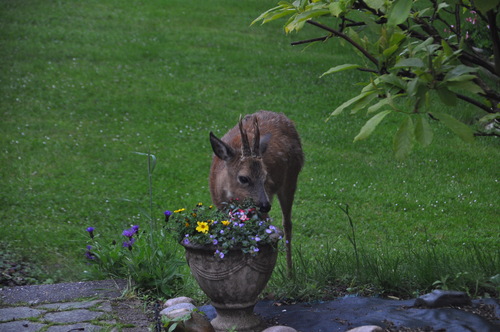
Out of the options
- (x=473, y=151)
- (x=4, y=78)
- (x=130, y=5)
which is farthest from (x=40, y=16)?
(x=473, y=151)

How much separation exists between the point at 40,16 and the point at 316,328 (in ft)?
70.5

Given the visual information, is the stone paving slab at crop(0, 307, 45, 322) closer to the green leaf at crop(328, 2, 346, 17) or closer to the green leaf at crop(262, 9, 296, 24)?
the green leaf at crop(262, 9, 296, 24)

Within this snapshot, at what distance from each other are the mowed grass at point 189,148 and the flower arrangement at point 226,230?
1019 millimetres

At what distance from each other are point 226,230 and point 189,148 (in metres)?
8.86

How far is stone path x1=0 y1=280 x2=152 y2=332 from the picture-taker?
Answer: 15.3 ft

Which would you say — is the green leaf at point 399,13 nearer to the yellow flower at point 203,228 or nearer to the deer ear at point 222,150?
the yellow flower at point 203,228

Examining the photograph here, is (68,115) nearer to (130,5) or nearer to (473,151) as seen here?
(473,151)

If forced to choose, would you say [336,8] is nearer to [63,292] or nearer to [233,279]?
[233,279]

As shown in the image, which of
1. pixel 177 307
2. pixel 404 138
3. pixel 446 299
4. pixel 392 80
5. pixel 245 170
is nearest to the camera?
pixel 404 138

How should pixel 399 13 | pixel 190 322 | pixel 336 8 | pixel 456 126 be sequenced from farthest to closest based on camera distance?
pixel 190 322, pixel 336 8, pixel 399 13, pixel 456 126

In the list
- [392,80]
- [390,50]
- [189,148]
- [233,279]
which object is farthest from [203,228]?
[189,148]

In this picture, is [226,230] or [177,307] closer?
[226,230]

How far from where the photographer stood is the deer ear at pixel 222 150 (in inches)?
231

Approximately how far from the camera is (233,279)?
15.7 feet
